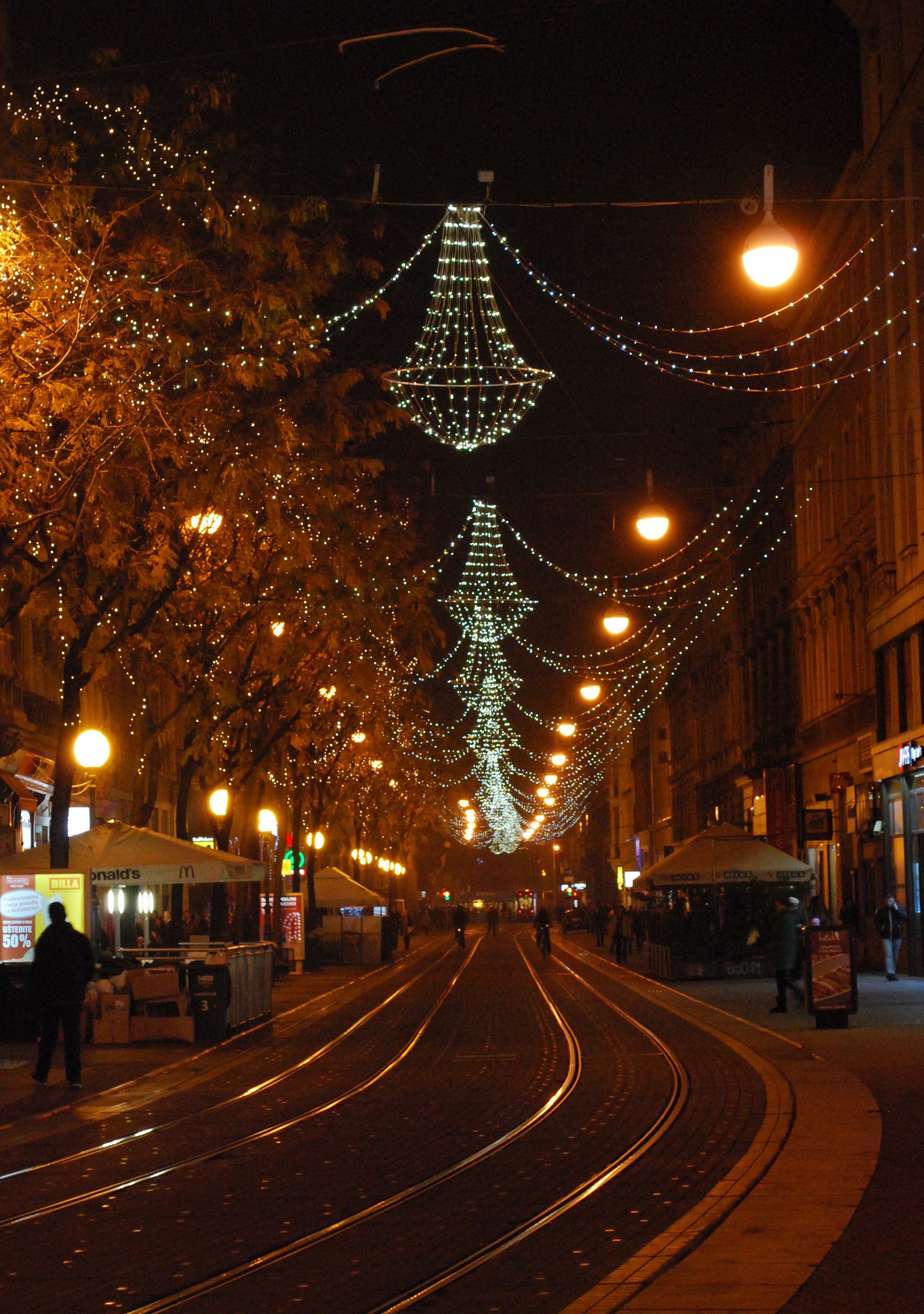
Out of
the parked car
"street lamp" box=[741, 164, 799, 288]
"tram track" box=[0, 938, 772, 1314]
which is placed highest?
"street lamp" box=[741, 164, 799, 288]

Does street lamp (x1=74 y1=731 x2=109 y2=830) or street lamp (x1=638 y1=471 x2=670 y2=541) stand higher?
street lamp (x1=638 y1=471 x2=670 y2=541)

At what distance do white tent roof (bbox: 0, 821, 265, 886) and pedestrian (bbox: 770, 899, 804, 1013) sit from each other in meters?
8.04

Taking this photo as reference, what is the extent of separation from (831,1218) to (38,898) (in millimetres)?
15446

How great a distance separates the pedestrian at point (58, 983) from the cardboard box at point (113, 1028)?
4974 millimetres

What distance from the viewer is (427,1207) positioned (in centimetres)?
1022

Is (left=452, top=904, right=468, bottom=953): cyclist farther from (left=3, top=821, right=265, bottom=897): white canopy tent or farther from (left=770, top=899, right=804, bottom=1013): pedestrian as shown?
(left=770, top=899, right=804, bottom=1013): pedestrian

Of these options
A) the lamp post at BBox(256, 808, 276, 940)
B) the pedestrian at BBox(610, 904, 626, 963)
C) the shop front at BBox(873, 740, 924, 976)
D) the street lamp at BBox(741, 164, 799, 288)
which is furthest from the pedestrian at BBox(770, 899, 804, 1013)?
the pedestrian at BBox(610, 904, 626, 963)

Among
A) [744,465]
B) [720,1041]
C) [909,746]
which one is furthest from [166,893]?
[720,1041]

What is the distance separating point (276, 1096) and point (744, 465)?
41633 mm

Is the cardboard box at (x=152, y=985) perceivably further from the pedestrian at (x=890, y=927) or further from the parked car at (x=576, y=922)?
the parked car at (x=576, y=922)

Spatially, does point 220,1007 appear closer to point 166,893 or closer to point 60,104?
point 60,104

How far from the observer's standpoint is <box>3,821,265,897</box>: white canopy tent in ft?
81.8

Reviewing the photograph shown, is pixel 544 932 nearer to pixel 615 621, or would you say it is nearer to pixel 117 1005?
pixel 615 621

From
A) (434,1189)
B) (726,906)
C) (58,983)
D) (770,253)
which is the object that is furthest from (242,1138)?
(726,906)
